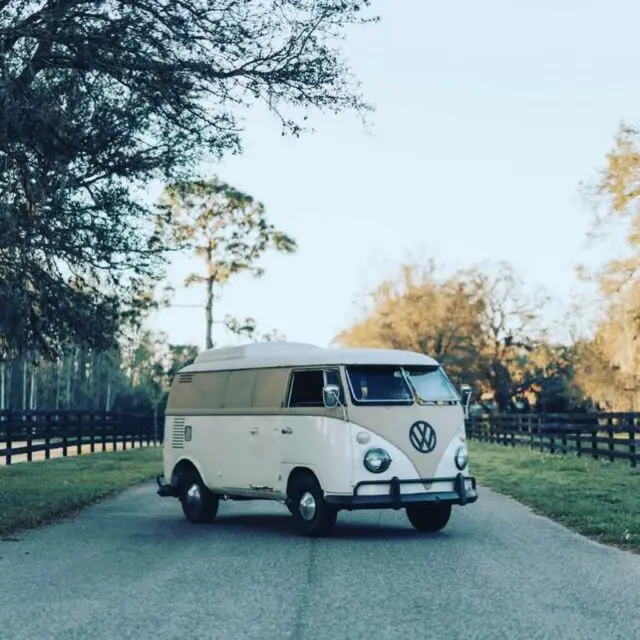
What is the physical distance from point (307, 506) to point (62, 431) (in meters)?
21.3

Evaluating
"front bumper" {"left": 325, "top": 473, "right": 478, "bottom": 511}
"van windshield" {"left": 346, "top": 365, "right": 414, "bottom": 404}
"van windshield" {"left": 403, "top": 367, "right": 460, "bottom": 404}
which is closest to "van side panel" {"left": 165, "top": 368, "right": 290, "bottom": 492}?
"van windshield" {"left": 346, "top": 365, "right": 414, "bottom": 404}

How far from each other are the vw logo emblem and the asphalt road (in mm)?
1100

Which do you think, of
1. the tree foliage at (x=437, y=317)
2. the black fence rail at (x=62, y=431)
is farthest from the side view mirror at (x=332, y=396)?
the tree foliage at (x=437, y=317)

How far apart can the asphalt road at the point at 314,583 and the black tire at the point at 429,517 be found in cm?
22

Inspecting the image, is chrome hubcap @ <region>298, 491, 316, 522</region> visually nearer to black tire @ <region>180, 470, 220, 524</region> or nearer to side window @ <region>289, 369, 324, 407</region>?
side window @ <region>289, 369, 324, 407</region>

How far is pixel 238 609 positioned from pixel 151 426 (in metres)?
42.0

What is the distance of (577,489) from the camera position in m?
21.3

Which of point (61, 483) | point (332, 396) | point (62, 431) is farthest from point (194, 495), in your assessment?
point (62, 431)

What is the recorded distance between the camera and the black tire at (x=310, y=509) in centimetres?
1412

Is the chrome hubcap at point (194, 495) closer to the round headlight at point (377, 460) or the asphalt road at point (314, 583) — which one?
the asphalt road at point (314, 583)

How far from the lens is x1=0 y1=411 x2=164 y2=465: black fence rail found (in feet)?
99.1

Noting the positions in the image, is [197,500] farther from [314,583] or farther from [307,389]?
[314,583]

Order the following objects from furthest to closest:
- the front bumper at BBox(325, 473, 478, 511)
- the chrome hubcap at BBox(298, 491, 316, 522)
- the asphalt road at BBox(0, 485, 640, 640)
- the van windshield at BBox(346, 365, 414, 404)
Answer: the van windshield at BBox(346, 365, 414, 404), the chrome hubcap at BBox(298, 491, 316, 522), the front bumper at BBox(325, 473, 478, 511), the asphalt road at BBox(0, 485, 640, 640)

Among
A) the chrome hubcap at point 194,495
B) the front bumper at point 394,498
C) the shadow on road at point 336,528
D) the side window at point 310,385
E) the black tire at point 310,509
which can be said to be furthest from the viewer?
the chrome hubcap at point 194,495
